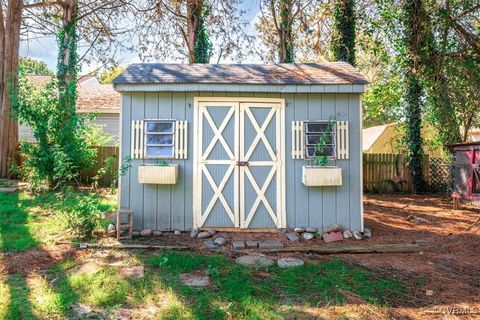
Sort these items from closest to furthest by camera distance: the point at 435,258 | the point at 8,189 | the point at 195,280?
the point at 195,280, the point at 435,258, the point at 8,189

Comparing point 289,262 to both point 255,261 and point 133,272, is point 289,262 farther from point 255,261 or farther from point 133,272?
point 133,272

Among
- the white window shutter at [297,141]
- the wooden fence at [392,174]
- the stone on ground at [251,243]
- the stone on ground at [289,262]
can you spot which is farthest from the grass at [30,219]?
the wooden fence at [392,174]

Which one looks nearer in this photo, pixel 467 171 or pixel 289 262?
pixel 289 262

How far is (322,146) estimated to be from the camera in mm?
5477

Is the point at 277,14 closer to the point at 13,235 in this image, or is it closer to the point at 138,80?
the point at 138,80

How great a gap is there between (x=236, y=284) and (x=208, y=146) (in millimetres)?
2575

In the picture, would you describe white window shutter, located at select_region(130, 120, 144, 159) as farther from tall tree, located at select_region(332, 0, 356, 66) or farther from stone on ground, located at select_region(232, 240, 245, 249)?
tall tree, located at select_region(332, 0, 356, 66)

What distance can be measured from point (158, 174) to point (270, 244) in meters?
1.98

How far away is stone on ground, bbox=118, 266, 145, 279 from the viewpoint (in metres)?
3.76

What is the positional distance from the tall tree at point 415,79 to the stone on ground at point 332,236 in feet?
21.6

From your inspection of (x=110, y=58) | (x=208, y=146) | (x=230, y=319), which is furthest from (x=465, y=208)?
(x=110, y=58)

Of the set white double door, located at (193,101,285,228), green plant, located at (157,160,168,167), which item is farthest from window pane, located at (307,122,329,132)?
green plant, located at (157,160,168,167)

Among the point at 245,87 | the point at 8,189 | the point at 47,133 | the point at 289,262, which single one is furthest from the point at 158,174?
the point at 8,189

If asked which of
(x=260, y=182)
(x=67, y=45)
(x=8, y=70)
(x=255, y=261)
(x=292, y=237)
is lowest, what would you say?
(x=255, y=261)
